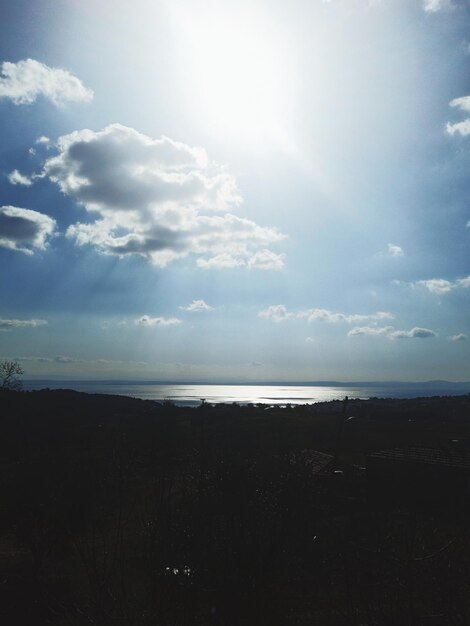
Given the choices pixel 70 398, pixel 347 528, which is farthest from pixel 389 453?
pixel 70 398

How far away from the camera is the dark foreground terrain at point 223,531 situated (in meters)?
4.88

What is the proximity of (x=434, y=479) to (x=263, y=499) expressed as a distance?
1536 cm

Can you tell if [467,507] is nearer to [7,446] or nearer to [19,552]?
[19,552]

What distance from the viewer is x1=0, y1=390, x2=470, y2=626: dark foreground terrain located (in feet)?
16.0

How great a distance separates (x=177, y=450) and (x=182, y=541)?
1262 inches

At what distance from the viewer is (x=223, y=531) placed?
906cm

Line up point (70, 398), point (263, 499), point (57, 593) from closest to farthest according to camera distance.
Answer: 1. point (57, 593)
2. point (263, 499)
3. point (70, 398)

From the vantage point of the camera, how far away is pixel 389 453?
26.0m

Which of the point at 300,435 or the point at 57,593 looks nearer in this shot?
the point at 57,593

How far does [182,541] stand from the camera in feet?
30.1

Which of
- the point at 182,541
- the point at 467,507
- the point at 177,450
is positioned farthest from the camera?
the point at 177,450

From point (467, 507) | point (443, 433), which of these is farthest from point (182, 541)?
point (443, 433)

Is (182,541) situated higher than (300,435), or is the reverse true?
(182,541)

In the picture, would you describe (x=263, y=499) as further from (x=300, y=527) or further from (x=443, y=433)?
(x=443, y=433)
